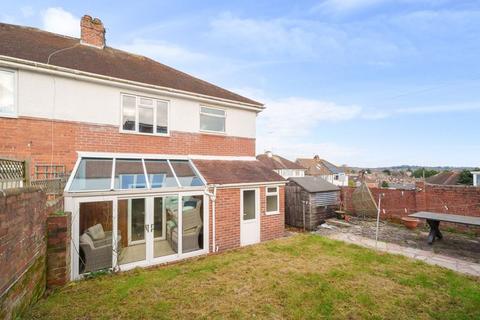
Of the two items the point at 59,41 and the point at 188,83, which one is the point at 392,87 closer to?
the point at 188,83

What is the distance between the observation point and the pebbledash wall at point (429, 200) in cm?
1076

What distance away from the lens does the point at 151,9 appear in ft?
30.8

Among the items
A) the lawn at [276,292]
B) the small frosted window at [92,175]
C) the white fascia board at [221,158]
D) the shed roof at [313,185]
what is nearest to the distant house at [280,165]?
the shed roof at [313,185]

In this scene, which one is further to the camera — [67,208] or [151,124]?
[151,124]

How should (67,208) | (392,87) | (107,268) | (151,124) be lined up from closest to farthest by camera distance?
(67,208) → (107,268) → (151,124) → (392,87)

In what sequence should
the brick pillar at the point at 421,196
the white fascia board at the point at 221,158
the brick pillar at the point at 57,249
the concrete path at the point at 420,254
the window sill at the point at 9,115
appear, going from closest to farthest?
the brick pillar at the point at 57,249, the window sill at the point at 9,115, the concrete path at the point at 420,254, the white fascia board at the point at 221,158, the brick pillar at the point at 421,196

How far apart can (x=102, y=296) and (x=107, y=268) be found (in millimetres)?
1488

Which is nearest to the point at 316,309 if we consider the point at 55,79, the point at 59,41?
the point at 55,79

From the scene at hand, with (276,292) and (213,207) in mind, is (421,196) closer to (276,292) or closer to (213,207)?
(276,292)

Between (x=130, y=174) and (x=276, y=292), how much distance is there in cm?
559

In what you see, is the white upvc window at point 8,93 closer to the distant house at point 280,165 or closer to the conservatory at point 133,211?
the conservatory at point 133,211

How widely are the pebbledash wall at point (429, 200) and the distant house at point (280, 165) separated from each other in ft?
95.6

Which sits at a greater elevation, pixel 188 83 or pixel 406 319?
pixel 188 83

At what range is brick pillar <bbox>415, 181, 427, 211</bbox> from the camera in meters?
12.1
